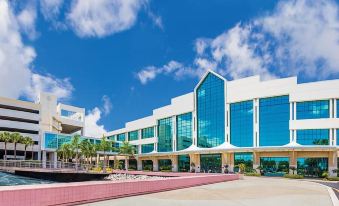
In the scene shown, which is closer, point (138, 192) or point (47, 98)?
point (138, 192)

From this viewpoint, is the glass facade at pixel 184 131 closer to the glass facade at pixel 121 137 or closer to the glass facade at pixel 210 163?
the glass facade at pixel 210 163

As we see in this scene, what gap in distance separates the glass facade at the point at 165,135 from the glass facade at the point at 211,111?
9.56 m

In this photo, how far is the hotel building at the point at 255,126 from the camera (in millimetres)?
47781

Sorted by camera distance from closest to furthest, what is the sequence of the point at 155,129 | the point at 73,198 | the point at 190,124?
the point at 73,198 → the point at 190,124 → the point at 155,129

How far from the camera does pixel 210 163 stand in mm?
59906

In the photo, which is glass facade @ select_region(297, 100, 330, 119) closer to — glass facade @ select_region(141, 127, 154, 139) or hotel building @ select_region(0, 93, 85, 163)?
glass facade @ select_region(141, 127, 154, 139)

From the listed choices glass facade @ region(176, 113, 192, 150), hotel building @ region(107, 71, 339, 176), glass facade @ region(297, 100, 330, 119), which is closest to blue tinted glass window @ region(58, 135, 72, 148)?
hotel building @ region(107, 71, 339, 176)

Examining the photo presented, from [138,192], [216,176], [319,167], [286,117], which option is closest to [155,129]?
[286,117]

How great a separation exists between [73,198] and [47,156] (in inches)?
2669

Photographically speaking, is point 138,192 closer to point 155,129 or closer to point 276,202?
point 276,202

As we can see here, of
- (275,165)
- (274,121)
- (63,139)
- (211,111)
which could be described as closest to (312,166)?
(275,165)

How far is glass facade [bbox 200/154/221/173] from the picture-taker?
192 ft

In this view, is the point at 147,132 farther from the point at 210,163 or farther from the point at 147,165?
the point at 210,163

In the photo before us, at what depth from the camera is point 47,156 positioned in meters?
75.4
